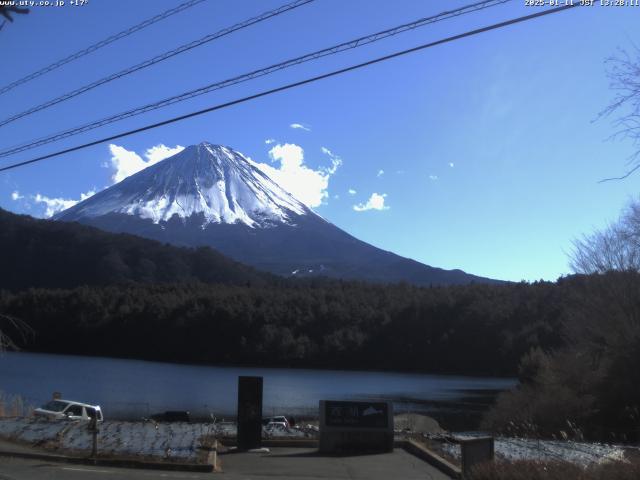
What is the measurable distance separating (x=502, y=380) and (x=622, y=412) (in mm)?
65667

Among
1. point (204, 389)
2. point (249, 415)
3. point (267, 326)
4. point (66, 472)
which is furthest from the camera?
point (267, 326)

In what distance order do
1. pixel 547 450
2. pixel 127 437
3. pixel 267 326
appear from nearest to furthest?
pixel 547 450, pixel 127 437, pixel 267 326

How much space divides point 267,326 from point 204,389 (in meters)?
51.5

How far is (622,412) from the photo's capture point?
34.0m

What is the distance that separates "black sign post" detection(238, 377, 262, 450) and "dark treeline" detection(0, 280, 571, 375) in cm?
9634

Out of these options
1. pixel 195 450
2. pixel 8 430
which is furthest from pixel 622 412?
pixel 8 430

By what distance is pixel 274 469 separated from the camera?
14703 mm

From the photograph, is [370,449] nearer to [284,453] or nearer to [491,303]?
[284,453]

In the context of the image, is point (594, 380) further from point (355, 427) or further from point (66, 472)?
point (66, 472)

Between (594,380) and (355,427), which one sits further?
(594,380)

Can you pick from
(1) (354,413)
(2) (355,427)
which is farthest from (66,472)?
(2) (355,427)

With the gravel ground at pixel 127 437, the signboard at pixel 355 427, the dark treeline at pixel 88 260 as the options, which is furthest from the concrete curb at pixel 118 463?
the dark treeline at pixel 88 260

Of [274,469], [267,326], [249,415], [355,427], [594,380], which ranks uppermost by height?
[267,326]

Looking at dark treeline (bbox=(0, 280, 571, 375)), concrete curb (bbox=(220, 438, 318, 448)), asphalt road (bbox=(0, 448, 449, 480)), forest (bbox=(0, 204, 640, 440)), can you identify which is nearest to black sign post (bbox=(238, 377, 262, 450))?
asphalt road (bbox=(0, 448, 449, 480))
